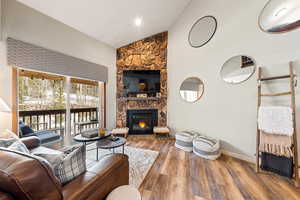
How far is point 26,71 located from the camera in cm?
238

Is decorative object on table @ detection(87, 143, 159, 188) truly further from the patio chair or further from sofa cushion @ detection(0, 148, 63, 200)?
sofa cushion @ detection(0, 148, 63, 200)

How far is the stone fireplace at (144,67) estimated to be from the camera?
4.04m

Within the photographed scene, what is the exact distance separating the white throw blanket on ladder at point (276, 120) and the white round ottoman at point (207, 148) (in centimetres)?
84

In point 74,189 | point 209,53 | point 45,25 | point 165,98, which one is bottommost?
point 74,189

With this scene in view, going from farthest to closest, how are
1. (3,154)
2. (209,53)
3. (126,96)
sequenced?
(126,96)
(209,53)
(3,154)

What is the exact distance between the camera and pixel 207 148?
252 cm

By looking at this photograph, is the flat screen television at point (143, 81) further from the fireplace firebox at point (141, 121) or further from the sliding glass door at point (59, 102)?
the sliding glass door at point (59, 102)

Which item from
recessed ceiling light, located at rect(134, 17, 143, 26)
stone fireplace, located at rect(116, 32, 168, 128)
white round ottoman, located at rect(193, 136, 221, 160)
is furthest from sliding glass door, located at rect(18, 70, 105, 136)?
white round ottoman, located at rect(193, 136, 221, 160)

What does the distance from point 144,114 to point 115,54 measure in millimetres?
2224

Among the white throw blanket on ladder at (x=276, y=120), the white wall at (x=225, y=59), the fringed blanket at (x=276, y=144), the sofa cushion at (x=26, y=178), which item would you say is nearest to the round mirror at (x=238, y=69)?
the white wall at (x=225, y=59)

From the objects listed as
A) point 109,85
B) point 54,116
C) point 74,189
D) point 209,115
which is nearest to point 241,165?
point 209,115

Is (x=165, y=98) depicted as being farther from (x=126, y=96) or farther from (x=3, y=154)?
(x=3, y=154)

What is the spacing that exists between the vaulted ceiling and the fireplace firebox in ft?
7.60

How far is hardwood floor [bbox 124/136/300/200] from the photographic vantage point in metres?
1.59
